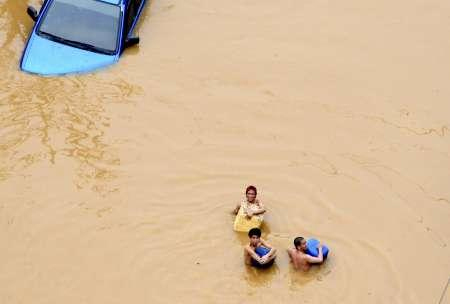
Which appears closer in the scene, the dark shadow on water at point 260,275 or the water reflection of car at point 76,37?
the dark shadow on water at point 260,275

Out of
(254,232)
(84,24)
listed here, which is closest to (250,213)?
(254,232)

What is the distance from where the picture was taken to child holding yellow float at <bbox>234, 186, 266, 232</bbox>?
8.02 metres

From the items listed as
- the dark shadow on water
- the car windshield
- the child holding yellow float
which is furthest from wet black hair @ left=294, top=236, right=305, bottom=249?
the car windshield

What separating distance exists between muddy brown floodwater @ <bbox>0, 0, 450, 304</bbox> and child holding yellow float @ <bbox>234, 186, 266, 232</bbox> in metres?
0.15

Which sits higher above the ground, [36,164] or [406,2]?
[406,2]

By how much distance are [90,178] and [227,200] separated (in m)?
1.70

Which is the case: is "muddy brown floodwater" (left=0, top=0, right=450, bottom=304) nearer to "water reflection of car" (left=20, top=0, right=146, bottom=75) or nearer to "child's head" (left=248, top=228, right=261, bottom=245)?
"water reflection of car" (left=20, top=0, right=146, bottom=75)

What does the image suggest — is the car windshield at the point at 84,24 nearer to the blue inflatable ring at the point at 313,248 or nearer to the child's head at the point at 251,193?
the child's head at the point at 251,193

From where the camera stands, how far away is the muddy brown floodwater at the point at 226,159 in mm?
7574

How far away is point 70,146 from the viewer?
8.95m

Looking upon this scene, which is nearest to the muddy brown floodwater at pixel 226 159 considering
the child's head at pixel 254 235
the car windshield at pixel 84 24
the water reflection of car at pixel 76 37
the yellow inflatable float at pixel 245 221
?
the yellow inflatable float at pixel 245 221

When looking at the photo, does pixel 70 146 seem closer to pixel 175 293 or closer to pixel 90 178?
pixel 90 178

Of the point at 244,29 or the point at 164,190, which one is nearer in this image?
the point at 164,190

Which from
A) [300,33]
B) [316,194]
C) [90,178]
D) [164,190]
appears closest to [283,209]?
[316,194]
